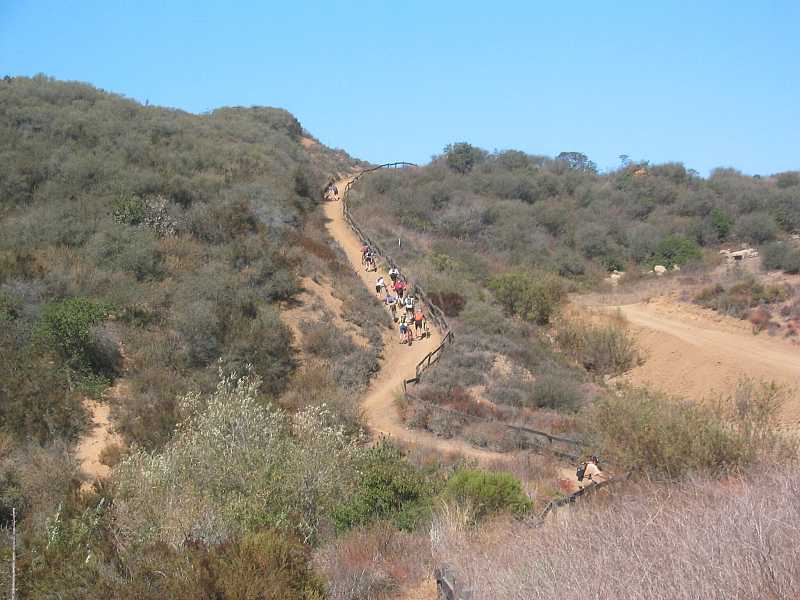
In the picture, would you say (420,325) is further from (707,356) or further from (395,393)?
(707,356)

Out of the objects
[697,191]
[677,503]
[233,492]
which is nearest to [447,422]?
[233,492]

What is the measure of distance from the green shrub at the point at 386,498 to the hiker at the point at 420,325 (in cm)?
1612

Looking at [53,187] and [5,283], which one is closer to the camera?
[5,283]

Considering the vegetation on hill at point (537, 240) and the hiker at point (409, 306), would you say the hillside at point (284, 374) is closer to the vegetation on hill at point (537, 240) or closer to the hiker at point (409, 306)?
the vegetation on hill at point (537, 240)

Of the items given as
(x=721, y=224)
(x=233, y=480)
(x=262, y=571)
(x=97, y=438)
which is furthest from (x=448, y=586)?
(x=721, y=224)

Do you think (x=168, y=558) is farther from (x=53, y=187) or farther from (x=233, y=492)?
(x=53, y=187)

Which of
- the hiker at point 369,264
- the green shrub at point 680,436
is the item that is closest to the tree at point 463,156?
the hiker at point 369,264

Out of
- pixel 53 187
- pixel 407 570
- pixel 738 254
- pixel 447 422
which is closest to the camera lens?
pixel 407 570

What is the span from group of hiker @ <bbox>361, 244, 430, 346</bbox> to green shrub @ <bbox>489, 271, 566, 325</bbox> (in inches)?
194

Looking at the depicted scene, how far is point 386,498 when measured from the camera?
10.5 metres

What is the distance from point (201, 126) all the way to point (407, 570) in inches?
1614

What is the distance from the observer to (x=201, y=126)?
146 feet

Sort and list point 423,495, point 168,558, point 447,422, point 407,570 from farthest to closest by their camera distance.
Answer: point 447,422, point 423,495, point 407,570, point 168,558

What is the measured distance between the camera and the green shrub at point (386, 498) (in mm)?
10086
